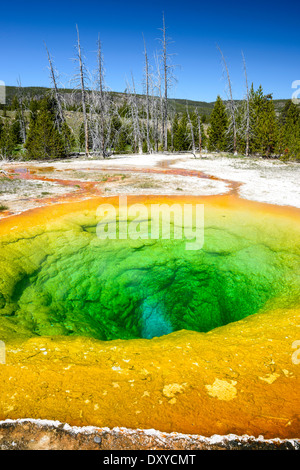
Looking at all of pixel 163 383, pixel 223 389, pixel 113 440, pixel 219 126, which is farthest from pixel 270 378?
pixel 219 126

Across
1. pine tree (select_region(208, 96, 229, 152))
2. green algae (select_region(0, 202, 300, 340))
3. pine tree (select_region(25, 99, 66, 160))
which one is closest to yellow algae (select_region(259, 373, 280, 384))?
green algae (select_region(0, 202, 300, 340))

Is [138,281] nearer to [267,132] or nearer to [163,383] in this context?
[163,383]

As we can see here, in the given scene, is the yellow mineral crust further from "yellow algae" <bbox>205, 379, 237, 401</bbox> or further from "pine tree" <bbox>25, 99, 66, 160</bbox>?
"pine tree" <bbox>25, 99, 66, 160</bbox>

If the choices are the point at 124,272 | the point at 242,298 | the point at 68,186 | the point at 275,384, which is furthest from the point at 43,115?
the point at 275,384

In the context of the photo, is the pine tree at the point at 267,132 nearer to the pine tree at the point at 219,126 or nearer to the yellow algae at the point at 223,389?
the pine tree at the point at 219,126

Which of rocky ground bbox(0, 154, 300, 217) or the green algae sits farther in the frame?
rocky ground bbox(0, 154, 300, 217)
